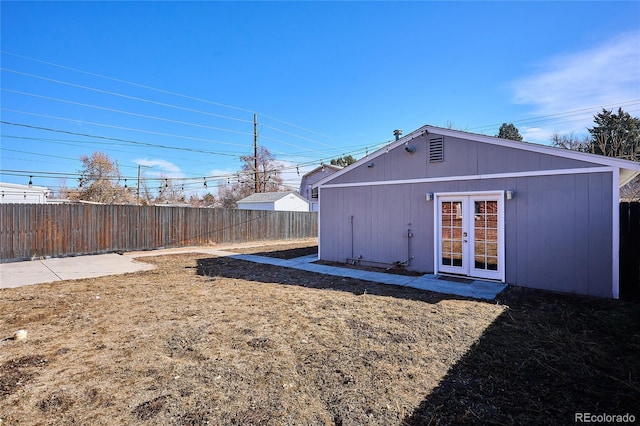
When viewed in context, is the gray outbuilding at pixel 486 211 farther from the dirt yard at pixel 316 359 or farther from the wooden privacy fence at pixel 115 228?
the wooden privacy fence at pixel 115 228

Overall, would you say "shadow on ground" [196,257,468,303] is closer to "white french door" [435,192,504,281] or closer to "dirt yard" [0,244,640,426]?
"dirt yard" [0,244,640,426]

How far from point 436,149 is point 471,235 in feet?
7.28

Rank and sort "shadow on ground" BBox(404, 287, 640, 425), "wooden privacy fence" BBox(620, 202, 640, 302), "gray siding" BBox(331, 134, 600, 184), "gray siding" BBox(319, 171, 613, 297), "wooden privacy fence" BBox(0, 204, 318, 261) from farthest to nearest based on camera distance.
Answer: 1. "wooden privacy fence" BBox(0, 204, 318, 261)
2. "gray siding" BBox(331, 134, 600, 184)
3. "wooden privacy fence" BBox(620, 202, 640, 302)
4. "gray siding" BBox(319, 171, 613, 297)
5. "shadow on ground" BBox(404, 287, 640, 425)

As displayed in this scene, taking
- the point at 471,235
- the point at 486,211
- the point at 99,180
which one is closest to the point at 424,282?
the point at 471,235

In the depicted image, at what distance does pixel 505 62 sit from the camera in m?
11.6

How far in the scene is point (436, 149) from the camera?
7.55 metres

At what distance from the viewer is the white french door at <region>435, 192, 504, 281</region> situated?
6773 millimetres

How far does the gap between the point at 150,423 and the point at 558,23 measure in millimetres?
12344

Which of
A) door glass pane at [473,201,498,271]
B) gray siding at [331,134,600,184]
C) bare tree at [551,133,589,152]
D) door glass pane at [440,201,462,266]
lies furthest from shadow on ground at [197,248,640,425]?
bare tree at [551,133,589,152]

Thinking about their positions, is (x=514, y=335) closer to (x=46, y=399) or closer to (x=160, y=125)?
(x=46, y=399)

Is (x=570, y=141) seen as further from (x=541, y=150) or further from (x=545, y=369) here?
(x=545, y=369)

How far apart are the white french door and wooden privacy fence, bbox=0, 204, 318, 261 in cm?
1184

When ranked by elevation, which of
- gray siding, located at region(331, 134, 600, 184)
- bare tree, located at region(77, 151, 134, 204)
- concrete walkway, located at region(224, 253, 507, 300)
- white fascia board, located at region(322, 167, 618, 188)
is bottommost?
concrete walkway, located at region(224, 253, 507, 300)

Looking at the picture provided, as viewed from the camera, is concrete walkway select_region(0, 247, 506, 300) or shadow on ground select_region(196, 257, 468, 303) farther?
concrete walkway select_region(0, 247, 506, 300)
